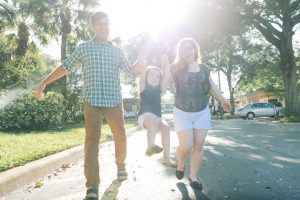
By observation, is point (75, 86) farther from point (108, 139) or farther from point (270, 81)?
point (270, 81)

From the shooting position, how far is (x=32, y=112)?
675 inches

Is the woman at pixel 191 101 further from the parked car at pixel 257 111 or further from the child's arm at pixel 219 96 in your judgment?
the parked car at pixel 257 111

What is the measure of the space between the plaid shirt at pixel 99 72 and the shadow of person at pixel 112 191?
1029 mm

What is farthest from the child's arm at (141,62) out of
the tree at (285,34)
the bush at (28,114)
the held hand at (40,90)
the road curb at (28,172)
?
the tree at (285,34)

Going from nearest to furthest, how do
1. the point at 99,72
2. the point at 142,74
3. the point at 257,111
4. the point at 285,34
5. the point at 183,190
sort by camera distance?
the point at 99,72
the point at 183,190
the point at 142,74
the point at 285,34
the point at 257,111

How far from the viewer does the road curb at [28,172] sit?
5.60m

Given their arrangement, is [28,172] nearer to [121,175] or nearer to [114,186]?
[114,186]

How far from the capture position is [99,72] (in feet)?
16.2

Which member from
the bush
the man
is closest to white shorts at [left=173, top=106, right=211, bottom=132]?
the man

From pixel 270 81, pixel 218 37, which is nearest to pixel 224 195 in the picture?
pixel 218 37

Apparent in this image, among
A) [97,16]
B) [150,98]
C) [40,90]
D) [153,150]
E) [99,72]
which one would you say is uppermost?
[97,16]

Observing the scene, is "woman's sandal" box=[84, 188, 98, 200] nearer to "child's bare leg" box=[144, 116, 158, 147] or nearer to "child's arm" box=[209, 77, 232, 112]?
"child's bare leg" box=[144, 116, 158, 147]

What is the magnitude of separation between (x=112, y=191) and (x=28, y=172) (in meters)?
1.78

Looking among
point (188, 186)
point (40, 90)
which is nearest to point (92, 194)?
point (188, 186)
